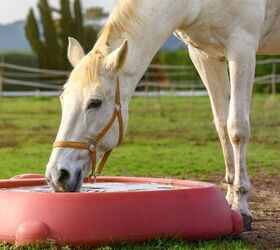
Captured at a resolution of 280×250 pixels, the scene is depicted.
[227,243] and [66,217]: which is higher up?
[66,217]

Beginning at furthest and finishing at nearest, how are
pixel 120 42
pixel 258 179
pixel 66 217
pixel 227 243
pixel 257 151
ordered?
pixel 257 151
pixel 258 179
pixel 120 42
pixel 227 243
pixel 66 217

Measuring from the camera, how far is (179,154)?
35.0 ft

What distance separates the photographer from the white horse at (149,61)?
4.79 metres

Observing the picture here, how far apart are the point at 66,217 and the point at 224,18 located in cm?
203

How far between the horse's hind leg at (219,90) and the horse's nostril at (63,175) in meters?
2.03

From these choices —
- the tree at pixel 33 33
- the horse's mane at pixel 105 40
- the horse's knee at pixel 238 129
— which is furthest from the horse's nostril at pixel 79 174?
the tree at pixel 33 33

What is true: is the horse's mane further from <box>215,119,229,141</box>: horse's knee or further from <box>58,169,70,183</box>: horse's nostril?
<box>215,119,229,141</box>: horse's knee

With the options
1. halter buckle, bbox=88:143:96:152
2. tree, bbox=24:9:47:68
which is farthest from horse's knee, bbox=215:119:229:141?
tree, bbox=24:9:47:68

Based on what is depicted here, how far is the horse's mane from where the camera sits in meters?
4.86

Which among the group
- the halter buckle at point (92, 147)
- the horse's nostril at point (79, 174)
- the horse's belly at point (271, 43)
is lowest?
the horse's nostril at point (79, 174)

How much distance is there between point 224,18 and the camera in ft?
18.6

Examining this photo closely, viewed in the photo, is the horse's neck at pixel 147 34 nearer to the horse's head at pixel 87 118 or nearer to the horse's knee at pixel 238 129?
the horse's head at pixel 87 118

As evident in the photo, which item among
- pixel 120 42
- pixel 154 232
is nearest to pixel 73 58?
pixel 120 42

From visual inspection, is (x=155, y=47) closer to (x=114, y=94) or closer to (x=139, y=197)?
(x=114, y=94)
